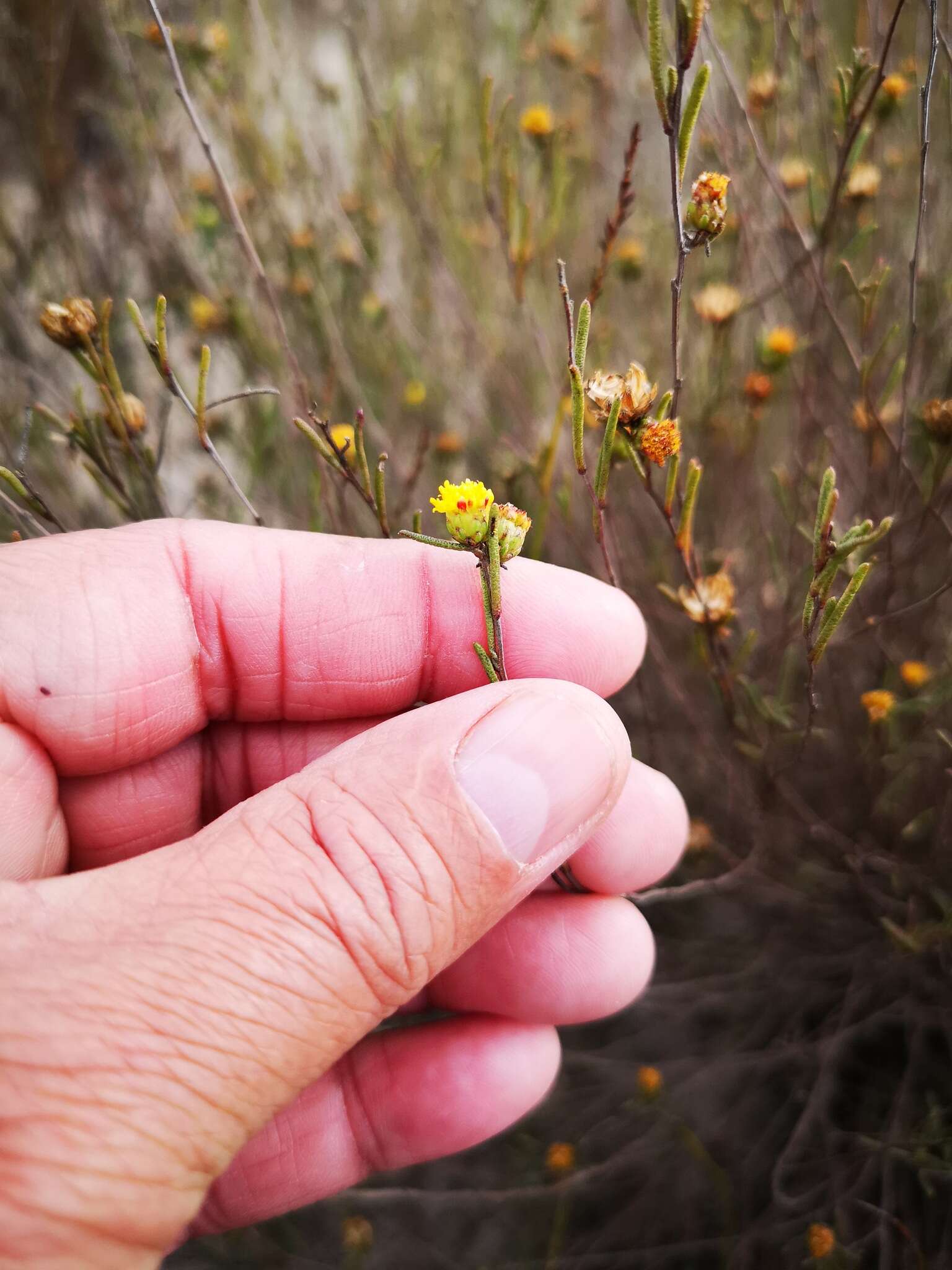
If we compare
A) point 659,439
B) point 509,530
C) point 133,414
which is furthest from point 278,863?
point 133,414

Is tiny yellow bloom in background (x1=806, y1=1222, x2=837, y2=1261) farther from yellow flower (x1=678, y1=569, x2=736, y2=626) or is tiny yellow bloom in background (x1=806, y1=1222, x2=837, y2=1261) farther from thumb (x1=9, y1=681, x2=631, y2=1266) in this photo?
yellow flower (x1=678, y1=569, x2=736, y2=626)

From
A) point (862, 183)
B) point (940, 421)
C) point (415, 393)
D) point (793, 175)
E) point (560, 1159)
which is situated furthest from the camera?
point (415, 393)

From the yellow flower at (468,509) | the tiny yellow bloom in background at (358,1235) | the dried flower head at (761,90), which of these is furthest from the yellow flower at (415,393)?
the tiny yellow bloom in background at (358,1235)

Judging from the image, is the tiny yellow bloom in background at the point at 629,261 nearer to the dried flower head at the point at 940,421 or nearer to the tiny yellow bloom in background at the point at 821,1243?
the dried flower head at the point at 940,421

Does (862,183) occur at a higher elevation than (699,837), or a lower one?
higher

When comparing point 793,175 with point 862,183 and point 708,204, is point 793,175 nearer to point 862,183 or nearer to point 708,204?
point 862,183

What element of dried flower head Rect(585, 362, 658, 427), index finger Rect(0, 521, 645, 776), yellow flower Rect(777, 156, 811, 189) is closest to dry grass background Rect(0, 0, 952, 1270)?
yellow flower Rect(777, 156, 811, 189)
